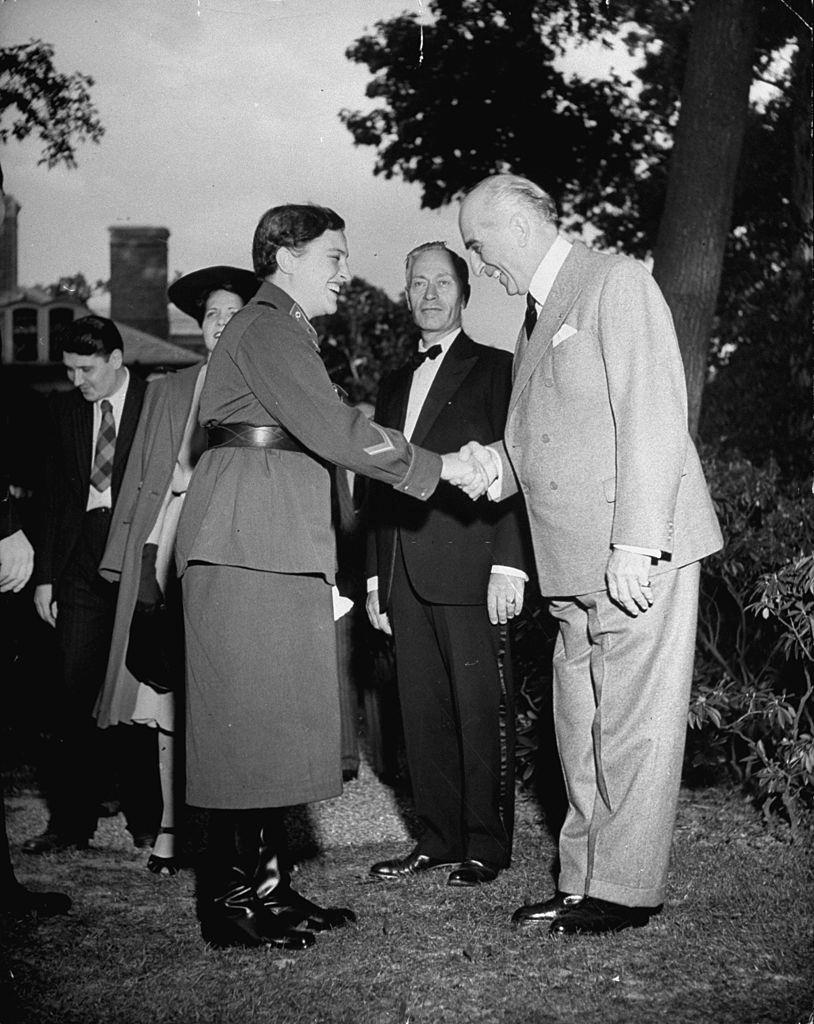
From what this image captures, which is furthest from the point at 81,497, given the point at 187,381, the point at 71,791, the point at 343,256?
the point at 343,256

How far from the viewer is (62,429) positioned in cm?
524

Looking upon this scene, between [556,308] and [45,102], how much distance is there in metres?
4.40

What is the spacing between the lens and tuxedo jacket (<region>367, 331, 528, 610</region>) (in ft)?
14.4

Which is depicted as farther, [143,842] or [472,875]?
[143,842]

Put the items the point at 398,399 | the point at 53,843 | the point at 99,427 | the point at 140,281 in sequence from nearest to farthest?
1. the point at 398,399
2. the point at 53,843
3. the point at 99,427
4. the point at 140,281

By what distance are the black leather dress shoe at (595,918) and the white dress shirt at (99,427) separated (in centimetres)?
261

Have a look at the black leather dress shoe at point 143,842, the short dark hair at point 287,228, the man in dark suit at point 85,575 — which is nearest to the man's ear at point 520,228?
the short dark hair at point 287,228

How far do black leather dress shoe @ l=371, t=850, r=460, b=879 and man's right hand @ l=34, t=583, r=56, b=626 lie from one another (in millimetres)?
1810

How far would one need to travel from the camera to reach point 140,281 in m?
29.7

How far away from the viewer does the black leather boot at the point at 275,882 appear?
3611 millimetres

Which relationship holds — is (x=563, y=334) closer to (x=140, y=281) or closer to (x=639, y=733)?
(x=639, y=733)

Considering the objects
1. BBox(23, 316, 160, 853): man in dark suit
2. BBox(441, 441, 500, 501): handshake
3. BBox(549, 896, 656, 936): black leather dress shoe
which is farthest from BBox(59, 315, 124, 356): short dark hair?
BBox(549, 896, 656, 936): black leather dress shoe

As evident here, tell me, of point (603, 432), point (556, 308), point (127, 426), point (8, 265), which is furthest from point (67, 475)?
point (8, 265)

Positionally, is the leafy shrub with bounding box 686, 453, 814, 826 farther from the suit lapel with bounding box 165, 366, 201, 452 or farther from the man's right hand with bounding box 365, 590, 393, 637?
the suit lapel with bounding box 165, 366, 201, 452
